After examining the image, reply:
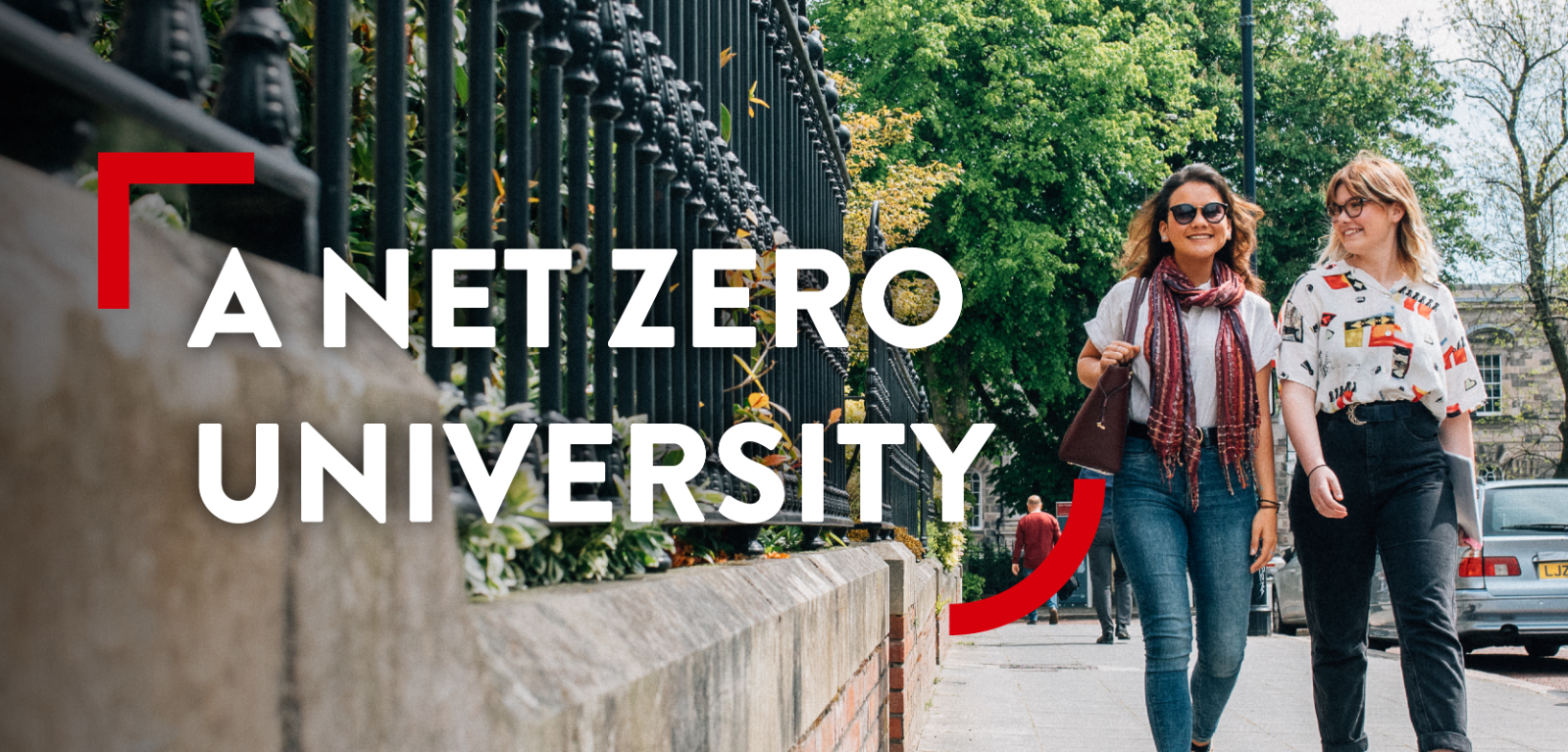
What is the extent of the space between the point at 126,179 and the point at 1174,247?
157 inches

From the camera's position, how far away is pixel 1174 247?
450 cm

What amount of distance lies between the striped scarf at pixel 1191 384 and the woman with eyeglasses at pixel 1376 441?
0.64ft

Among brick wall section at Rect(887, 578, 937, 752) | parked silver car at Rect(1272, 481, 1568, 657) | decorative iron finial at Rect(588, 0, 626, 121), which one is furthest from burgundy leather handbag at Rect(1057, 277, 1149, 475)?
parked silver car at Rect(1272, 481, 1568, 657)

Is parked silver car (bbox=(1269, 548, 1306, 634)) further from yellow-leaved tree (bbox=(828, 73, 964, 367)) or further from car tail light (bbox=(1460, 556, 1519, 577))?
yellow-leaved tree (bbox=(828, 73, 964, 367))

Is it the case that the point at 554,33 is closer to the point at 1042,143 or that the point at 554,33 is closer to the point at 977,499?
the point at 1042,143

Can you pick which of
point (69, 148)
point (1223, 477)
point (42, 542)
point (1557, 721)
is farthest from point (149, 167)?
point (1557, 721)

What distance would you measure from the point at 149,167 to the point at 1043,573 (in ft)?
13.3

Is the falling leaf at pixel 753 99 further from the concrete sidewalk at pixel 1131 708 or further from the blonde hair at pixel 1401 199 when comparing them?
the concrete sidewalk at pixel 1131 708

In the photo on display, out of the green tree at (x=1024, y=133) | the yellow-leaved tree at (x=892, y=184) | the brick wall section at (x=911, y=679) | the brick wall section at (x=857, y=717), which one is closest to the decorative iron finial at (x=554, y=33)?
the brick wall section at (x=857, y=717)

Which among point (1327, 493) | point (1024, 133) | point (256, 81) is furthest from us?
point (1024, 133)

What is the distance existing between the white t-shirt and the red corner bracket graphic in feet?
11.6

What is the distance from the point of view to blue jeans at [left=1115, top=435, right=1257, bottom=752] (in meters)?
4.08

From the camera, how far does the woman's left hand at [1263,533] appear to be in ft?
13.8

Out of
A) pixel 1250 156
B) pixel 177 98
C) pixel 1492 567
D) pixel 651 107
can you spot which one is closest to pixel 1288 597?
pixel 1250 156
